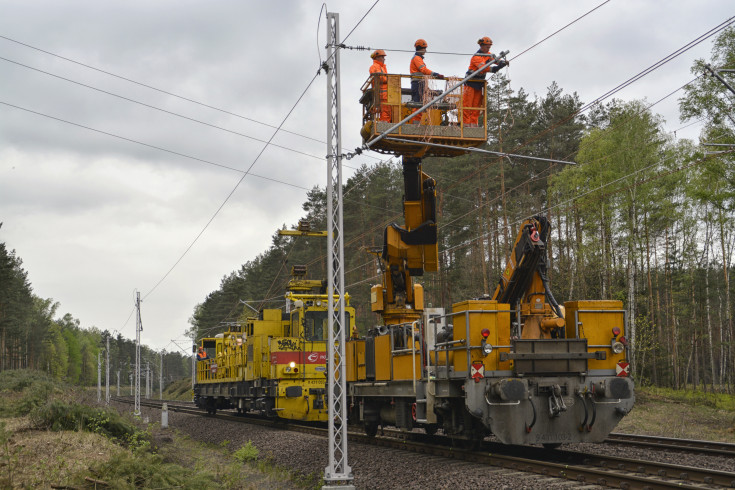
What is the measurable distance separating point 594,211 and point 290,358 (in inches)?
832

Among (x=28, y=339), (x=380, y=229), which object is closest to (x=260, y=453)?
(x=380, y=229)

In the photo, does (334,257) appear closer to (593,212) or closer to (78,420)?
(78,420)

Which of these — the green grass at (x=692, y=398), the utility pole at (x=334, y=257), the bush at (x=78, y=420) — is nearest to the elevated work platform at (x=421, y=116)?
the utility pole at (x=334, y=257)

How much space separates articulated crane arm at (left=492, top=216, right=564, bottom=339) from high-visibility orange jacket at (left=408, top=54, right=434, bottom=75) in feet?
12.1

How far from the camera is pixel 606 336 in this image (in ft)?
39.9

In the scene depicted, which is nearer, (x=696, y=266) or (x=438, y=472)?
(x=438, y=472)

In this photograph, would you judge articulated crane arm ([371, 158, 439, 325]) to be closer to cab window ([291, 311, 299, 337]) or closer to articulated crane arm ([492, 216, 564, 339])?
articulated crane arm ([492, 216, 564, 339])

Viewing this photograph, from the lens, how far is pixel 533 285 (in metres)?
12.7

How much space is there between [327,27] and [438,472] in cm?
730

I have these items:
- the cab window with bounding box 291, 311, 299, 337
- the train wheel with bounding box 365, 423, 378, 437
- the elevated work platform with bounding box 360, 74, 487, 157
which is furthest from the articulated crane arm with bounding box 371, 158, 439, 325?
the cab window with bounding box 291, 311, 299, 337

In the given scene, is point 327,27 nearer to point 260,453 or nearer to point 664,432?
point 260,453

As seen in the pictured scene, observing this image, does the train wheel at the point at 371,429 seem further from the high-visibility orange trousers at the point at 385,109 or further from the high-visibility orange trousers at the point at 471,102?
the high-visibility orange trousers at the point at 471,102

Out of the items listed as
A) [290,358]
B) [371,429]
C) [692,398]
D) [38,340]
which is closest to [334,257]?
[371,429]

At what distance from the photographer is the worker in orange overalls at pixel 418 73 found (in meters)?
14.0
